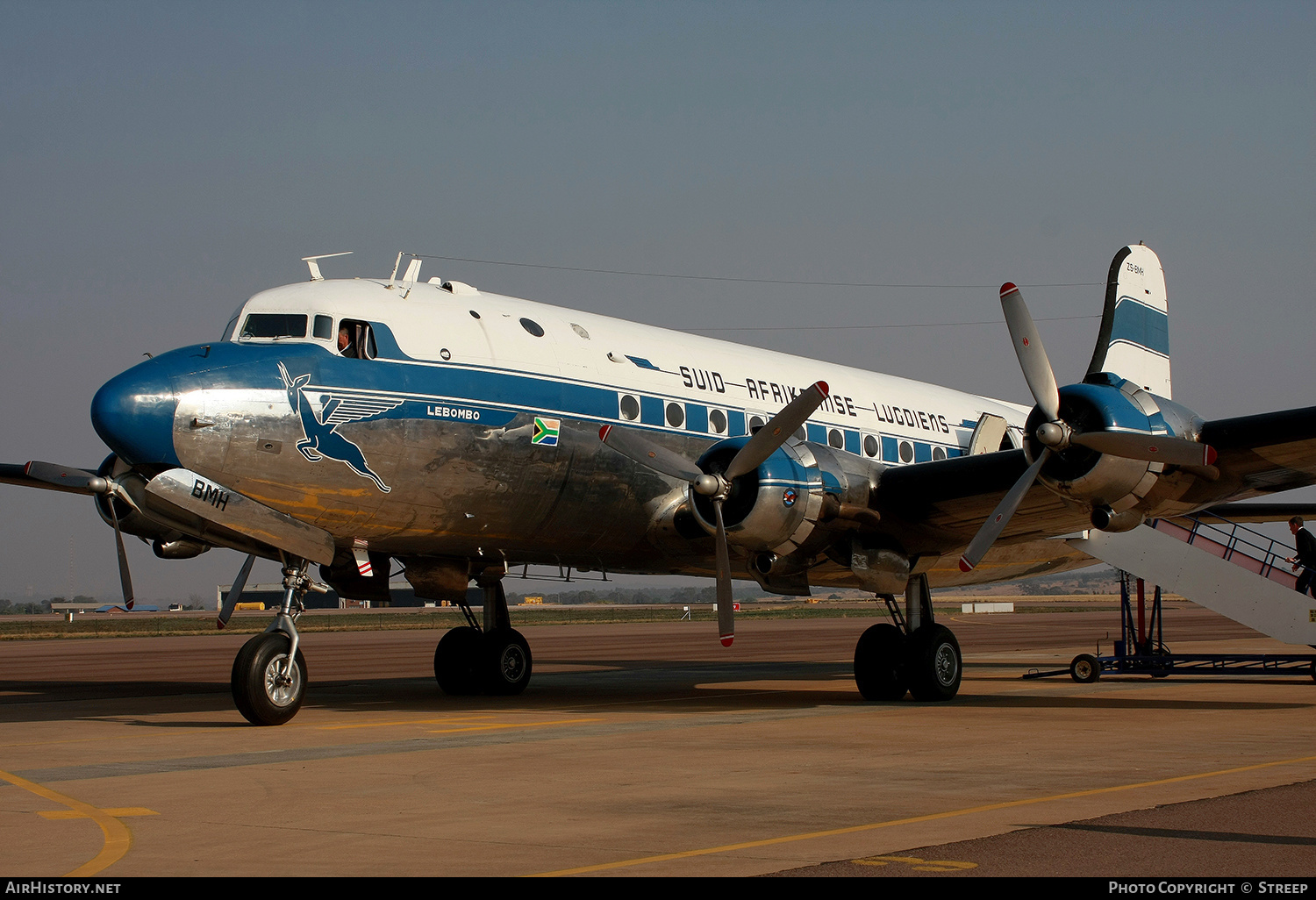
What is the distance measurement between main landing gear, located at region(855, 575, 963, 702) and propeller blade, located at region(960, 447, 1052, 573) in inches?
91.6

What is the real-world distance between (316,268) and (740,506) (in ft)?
18.7

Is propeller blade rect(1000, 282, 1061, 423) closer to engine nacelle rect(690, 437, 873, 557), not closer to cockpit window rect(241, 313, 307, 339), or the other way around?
engine nacelle rect(690, 437, 873, 557)

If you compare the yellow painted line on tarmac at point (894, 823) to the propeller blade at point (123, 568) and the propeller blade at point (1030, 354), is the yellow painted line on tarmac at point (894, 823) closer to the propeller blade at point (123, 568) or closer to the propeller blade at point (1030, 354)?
the propeller blade at point (1030, 354)

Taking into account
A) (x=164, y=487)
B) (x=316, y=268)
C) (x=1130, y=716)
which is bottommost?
(x=1130, y=716)

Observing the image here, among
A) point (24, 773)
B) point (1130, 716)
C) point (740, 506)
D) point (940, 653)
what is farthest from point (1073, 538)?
point (24, 773)

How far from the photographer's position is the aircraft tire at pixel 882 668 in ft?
55.0

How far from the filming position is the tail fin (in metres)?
16.0

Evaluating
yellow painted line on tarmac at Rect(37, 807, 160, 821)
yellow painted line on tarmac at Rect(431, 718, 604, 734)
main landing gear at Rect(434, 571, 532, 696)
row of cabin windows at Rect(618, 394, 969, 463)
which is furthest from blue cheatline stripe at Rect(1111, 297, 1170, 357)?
yellow painted line on tarmac at Rect(37, 807, 160, 821)

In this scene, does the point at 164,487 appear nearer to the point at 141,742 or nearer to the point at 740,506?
the point at 141,742

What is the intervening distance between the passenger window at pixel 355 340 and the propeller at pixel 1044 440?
22.6 feet

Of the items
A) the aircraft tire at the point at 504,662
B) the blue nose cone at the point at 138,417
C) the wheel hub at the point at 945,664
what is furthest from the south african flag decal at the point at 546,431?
the wheel hub at the point at 945,664

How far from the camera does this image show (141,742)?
12.3m
